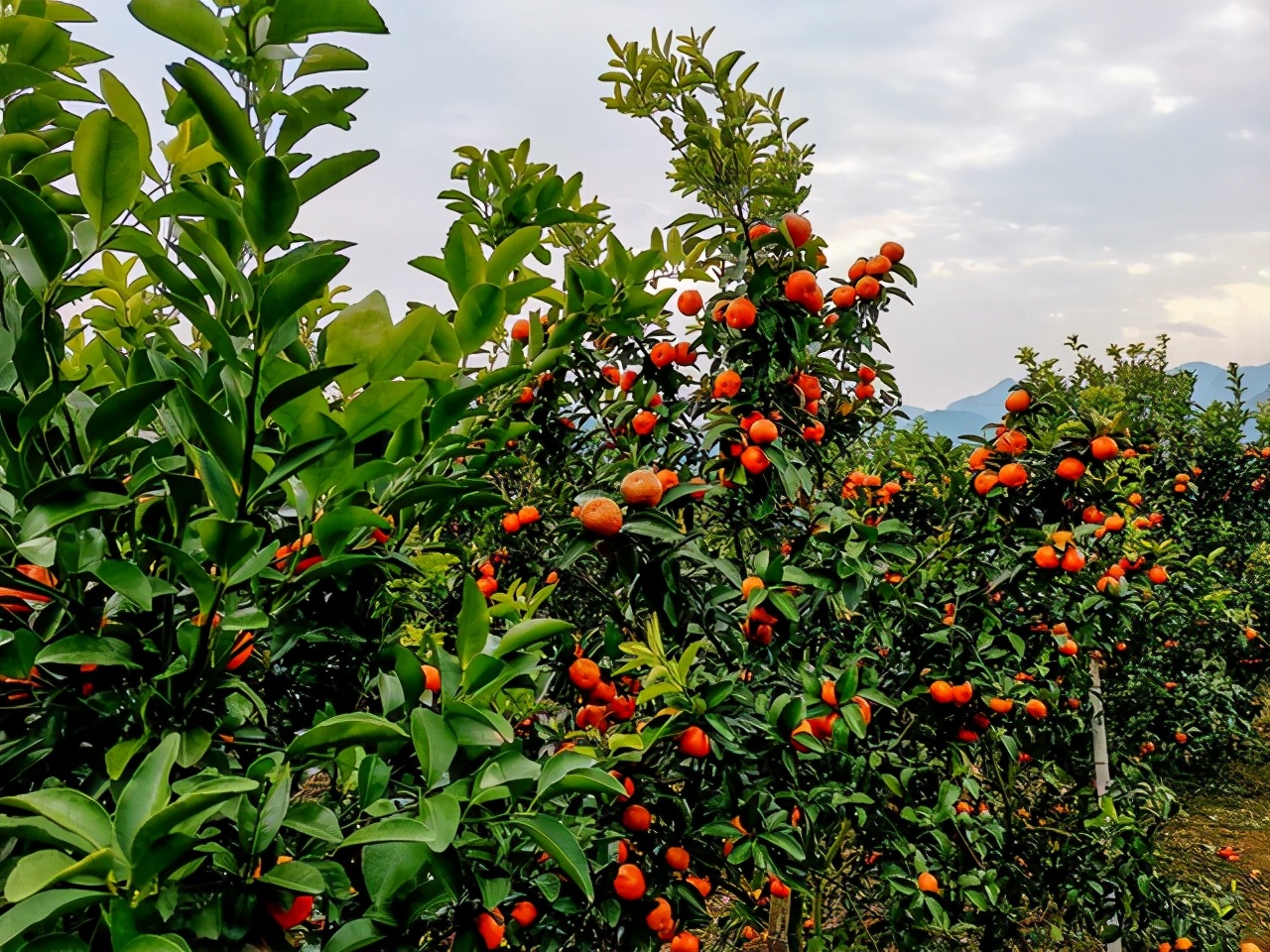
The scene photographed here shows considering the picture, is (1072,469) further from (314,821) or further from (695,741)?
(314,821)

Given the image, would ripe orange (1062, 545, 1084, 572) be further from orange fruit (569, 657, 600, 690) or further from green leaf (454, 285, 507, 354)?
green leaf (454, 285, 507, 354)

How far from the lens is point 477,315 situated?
28.0 inches

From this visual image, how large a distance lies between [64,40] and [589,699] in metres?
1.32

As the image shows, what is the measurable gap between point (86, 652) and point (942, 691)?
172 cm

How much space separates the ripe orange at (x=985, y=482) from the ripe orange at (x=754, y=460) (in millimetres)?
596

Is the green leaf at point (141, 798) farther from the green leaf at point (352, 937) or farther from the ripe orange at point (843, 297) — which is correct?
the ripe orange at point (843, 297)

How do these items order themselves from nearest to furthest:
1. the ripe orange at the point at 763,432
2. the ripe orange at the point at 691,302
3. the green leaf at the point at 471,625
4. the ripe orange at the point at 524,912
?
the green leaf at the point at 471,625 < the ripe orange at the point at 524,912 < the ripe orange at the point at 763,432 < the ripe orange at the point at 691,302

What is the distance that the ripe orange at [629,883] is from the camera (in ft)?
4.46

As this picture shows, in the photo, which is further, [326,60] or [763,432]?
[763,432]

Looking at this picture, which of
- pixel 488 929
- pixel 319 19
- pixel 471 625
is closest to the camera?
pixel 319 19

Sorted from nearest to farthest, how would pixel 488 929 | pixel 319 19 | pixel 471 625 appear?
pixel 319 19, pixel 471 625, pixel 488 929

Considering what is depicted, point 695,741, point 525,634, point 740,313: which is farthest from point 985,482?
point 525,634

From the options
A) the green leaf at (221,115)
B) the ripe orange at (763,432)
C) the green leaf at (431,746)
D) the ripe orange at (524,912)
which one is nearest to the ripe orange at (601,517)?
the ripe orange at (763,432)

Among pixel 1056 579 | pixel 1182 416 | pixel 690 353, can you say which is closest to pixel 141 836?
pixel 690 353
